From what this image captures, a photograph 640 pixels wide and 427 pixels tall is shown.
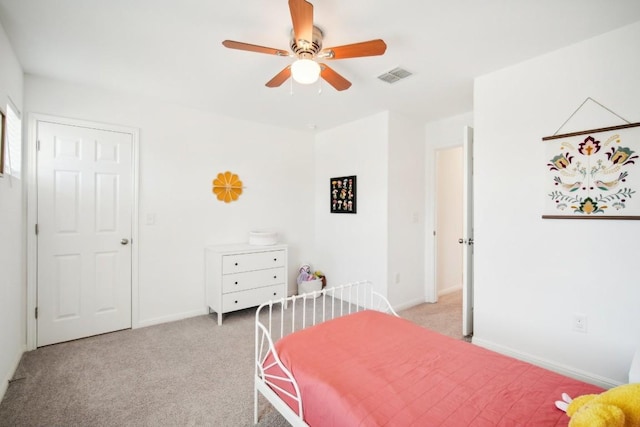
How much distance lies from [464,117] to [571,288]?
222cm

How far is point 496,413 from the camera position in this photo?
3.83 feet

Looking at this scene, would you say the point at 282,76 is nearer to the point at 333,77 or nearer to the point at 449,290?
the point at 333,77

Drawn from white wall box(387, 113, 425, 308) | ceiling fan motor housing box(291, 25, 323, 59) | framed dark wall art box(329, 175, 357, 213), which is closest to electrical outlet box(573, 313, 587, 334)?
white wall box(387, 113, 425, 308)

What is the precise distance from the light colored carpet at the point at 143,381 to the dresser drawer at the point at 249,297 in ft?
0.83

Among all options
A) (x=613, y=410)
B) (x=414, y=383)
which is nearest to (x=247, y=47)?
(x=414, y=383)

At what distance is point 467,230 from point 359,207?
1.37 m

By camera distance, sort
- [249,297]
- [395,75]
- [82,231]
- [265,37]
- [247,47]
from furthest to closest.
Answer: [249,297]
[82,231]
[395,75]
[265,37]
[247,47]

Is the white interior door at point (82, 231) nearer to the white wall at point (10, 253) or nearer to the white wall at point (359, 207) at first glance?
the white wall at point (10, 253)

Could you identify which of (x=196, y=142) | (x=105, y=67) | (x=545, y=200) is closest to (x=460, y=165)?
(x=545, y=200)

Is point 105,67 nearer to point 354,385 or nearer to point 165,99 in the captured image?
point 165,99

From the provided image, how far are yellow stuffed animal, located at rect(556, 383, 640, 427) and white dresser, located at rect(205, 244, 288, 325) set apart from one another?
2932 millimetres

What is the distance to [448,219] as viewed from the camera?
14.4ft

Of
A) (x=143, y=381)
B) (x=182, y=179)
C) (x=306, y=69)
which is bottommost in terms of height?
(x=143, y=381)

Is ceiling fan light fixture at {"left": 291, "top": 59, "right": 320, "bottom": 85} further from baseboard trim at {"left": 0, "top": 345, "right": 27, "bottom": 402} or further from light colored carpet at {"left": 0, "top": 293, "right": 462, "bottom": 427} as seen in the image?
baseboard trim at {"left": 0, "top": 345, "right": 27, "bottom": 402}
